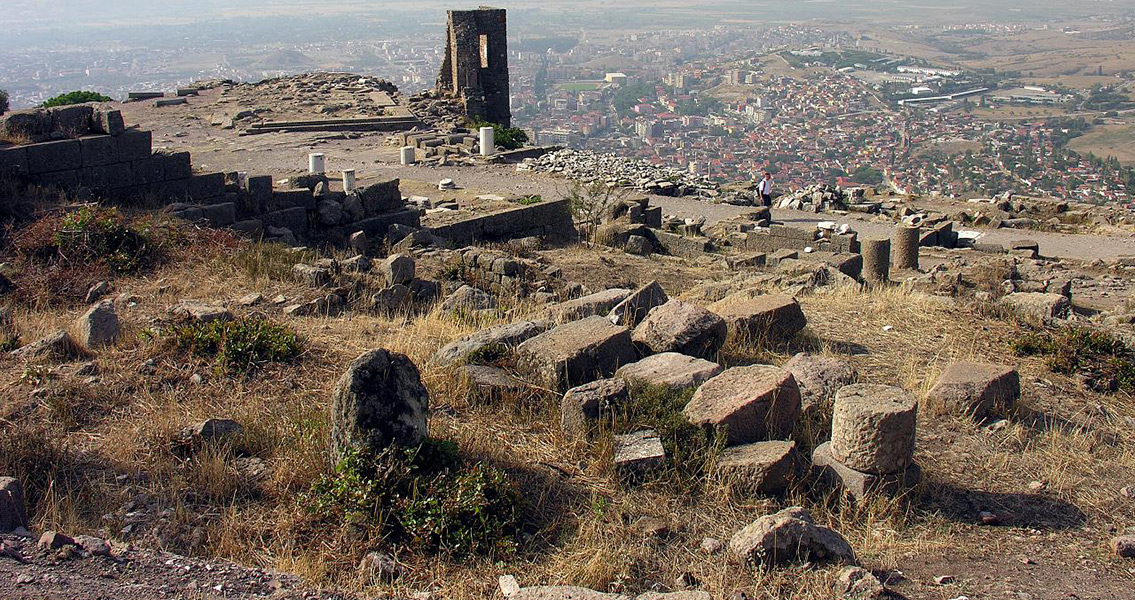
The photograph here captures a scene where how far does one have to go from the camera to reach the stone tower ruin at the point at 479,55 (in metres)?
31.8

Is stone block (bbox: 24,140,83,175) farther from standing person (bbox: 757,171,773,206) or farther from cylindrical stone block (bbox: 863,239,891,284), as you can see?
standing person (bbox: 757,171,773,206)

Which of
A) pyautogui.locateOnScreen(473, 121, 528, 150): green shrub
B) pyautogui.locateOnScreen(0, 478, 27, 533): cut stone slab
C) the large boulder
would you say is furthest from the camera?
pyautogui.locateOnScreen(473, 121, 528, 150): green shrub

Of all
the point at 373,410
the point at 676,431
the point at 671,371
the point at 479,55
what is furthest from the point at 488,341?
the point at 479,55

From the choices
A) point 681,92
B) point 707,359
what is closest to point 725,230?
point 707,359

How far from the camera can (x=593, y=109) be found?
3615 inches

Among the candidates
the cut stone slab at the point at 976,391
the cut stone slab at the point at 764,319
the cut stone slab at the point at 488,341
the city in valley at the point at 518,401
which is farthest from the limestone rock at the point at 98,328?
the cut stone slab at the point at 976,391

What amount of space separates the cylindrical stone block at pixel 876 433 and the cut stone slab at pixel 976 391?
Answer: 4.68 feet

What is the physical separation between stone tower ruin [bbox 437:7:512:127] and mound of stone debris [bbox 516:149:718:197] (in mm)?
6720

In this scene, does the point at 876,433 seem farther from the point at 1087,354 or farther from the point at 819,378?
the point at 1087,354

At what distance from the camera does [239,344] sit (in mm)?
6926

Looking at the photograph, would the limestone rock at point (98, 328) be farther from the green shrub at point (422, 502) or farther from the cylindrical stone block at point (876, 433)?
the cylindrical stone block at point (876, 433)

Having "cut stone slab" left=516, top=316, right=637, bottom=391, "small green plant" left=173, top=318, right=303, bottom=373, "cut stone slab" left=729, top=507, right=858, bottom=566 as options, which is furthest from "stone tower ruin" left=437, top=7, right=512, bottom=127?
"cut stone slab" left=729, top=507, right=858, bottom=566

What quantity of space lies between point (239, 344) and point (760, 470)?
380 centimetres

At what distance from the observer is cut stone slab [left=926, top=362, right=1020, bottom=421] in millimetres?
6805
